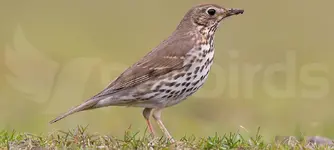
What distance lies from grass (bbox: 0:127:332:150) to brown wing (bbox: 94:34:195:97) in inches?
44.0

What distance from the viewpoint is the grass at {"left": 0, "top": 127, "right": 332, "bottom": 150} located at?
28.3ft

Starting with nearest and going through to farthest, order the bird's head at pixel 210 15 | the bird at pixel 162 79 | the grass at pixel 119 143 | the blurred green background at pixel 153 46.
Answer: the grass at pixel 119 143, the bird at pixel 162 79, the bird's head at pixel 210 15, the blurred green background at pixel 153 46

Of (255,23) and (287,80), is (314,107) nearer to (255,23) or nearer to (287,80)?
(287,80)

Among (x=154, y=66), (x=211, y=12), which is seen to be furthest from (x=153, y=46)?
(x=154, y=66)

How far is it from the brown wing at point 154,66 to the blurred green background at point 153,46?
4.59ft

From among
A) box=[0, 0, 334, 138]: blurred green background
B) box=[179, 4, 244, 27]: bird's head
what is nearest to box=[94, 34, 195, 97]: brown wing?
box=[179, 4, 244, 27]: bird's head

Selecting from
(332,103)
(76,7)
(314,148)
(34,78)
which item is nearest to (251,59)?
(332,103)

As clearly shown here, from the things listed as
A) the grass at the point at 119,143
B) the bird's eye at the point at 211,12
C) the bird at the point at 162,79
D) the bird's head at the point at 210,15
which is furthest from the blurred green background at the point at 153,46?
the grass at the point at 119,143

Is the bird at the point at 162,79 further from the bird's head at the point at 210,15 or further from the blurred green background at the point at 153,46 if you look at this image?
the blurred green background at the point at 153,46

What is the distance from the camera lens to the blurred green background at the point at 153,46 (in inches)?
537

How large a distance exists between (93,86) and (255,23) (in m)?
7.02

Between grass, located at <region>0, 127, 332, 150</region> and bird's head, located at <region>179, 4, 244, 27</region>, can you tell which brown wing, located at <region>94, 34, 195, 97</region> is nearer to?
bird's head, located at <region>179, 4, 244, 27</region>

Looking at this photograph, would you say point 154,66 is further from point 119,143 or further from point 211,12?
point 119,143

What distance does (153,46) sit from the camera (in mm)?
18922
